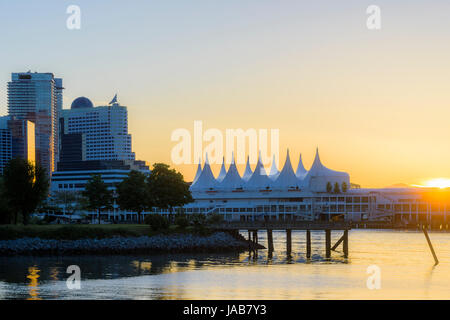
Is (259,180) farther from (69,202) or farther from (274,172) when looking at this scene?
(69,202)

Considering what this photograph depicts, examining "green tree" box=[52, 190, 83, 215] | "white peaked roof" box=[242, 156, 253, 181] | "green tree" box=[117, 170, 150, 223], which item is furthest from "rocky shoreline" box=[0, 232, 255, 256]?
"white peaked roof" box=[242, 156, 253, 181]

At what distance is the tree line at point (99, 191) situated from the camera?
255 feet

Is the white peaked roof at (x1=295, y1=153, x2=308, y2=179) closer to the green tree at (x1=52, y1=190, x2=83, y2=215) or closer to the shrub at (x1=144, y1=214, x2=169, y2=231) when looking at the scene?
the green tree at (x1=52, y1=190, x2=83, y2=215)

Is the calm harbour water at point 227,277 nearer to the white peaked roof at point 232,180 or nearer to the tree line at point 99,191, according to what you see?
the tree line at point 99,191

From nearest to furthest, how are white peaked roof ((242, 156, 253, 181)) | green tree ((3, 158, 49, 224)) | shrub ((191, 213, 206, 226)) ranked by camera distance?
shrub ((191, 213, 206, 226)) < green tree ((3, 158, 49, 224)) < white peaked roof ((242, 156, 253, 181))

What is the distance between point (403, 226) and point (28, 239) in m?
96.4

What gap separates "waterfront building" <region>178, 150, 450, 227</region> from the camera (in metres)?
156

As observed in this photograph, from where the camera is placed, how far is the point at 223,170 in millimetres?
184500

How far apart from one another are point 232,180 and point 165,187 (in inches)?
3438

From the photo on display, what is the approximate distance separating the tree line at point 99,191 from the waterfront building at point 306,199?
220ft

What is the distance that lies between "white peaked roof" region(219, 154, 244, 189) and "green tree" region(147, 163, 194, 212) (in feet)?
277

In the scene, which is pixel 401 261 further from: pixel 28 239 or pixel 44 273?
pixel 28 239

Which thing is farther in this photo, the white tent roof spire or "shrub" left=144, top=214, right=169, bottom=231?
the white tent roof spire

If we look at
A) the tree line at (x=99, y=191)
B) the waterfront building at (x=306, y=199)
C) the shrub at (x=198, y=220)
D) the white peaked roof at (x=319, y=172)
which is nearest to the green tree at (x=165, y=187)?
the tree line at (x=99, y=191)
